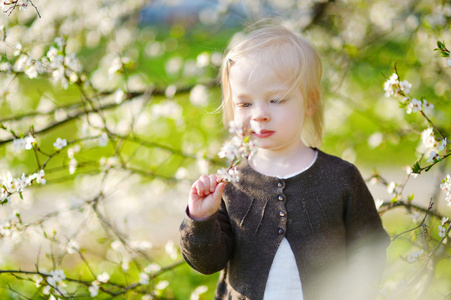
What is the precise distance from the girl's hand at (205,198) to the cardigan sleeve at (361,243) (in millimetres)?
438

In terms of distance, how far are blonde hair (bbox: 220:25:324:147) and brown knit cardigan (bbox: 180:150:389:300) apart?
219 millimetres

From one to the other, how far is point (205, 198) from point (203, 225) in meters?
0.08

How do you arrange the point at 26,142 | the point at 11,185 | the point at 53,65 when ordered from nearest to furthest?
the point at 11,185, the point at 26,142, the point at 53,65

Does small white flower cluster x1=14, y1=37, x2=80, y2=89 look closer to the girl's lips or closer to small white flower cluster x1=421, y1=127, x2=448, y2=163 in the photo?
the girl's lips

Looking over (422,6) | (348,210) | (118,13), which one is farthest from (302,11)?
(348,210)

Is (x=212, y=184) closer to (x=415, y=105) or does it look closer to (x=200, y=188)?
(x=200, y=188)

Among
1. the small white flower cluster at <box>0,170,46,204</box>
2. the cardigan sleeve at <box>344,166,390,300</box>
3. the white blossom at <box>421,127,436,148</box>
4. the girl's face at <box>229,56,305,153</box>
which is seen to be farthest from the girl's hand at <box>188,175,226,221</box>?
the white blossom at <box>421,127,436,148</box>

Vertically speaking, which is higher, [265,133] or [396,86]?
[396,86]

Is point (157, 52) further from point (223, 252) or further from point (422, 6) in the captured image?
point (223, 252)

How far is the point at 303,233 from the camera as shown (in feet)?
5.29

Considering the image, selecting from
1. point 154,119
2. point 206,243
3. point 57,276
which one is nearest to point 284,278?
point 206,243

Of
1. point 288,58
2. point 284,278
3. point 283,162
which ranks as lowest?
point 284,278

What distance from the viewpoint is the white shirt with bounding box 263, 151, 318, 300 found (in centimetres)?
160

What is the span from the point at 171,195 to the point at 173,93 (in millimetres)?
1027
